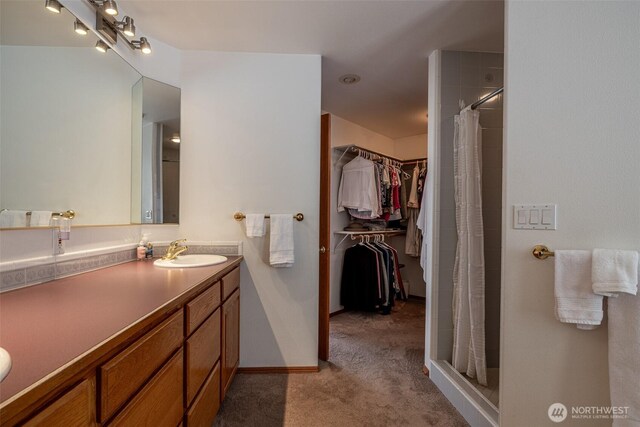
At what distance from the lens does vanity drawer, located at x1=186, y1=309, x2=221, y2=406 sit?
1.08 metres

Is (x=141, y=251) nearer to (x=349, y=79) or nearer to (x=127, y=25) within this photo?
(x=127, y=25)

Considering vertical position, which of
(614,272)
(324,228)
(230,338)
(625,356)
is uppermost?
(324,228)

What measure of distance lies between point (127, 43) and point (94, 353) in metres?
1.89

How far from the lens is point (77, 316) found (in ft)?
2.48

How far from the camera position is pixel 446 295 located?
6.23 feet

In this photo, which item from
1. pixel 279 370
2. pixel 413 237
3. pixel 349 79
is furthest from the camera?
pixel 413 237

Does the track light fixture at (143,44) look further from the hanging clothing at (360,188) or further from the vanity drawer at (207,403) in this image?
the hanging clothing at (360,188)

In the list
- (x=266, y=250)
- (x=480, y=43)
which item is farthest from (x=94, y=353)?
(x=480, y=43)

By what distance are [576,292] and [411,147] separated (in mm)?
3138

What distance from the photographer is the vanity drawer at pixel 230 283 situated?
1.50 m

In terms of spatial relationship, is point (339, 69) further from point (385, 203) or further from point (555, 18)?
point (385, 203)

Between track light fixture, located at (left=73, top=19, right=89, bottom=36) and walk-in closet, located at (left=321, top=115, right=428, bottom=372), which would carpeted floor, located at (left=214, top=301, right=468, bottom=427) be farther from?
track light fixture, located at (left=73, top=19, right=89, bottom=36)

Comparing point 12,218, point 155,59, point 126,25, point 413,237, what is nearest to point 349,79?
point 155,59

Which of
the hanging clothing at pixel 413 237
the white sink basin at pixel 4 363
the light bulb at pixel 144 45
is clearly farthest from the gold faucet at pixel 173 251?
the hanging clothing at pixel 413 237
